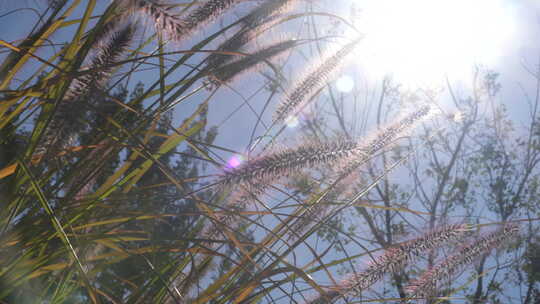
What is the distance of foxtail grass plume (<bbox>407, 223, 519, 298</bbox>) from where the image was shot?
131cm

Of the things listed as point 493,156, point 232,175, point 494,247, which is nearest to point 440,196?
point 493,156

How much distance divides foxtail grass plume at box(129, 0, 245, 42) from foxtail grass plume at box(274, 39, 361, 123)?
13.5 inches

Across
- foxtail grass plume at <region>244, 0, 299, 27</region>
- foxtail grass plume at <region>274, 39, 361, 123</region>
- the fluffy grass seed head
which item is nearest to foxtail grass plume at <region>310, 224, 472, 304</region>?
the fluffy grass seed head

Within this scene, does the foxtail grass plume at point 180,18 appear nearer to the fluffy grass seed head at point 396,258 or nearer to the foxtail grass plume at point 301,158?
the foxtail grass plume at point 301,158

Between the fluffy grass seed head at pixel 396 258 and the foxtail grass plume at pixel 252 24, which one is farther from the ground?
the foxtail grass plume at pixel 252 24

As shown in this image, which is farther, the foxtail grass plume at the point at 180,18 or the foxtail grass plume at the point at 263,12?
the foxtail grass plume at the point at 263,12

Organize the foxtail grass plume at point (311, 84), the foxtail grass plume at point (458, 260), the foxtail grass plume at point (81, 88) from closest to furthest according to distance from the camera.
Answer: the foxtail grass plume at point (81, 88) < the foxtail grass plume at point (458, 260) < the foxtail grass plume at point (311, 84)

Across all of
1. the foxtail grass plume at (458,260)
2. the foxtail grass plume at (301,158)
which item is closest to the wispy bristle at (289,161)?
the foxtail grass plume at (301,158)

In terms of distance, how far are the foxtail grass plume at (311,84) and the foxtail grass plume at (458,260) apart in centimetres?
65

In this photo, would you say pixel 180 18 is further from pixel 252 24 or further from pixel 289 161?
pixel 289 161

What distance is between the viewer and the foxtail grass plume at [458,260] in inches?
51.4

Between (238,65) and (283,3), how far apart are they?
248mm

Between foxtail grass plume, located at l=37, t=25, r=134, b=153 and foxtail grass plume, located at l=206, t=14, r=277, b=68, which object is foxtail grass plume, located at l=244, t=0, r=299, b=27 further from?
foxtail grass plume, located at l=37, t=25, r=134, b=153

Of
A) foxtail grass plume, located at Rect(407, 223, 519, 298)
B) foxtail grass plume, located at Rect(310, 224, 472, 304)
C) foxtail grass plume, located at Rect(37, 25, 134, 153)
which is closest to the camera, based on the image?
foxtail grass plume, located at Rect(37, 25, 134, 153)
